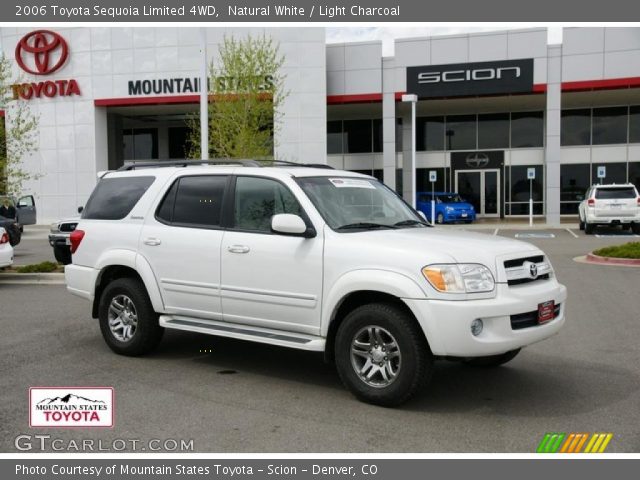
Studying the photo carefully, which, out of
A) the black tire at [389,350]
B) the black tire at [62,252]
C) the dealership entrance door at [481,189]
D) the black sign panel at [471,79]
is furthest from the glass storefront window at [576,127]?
the black tire at [389,350]

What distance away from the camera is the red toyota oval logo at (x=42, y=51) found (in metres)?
34.5

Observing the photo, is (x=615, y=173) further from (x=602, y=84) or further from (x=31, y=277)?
(x=31, y=277)

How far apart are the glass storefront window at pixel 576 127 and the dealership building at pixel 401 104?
0.07 m

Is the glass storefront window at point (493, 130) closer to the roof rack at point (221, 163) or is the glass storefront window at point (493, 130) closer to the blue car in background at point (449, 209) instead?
the blue car in background at point (449, 209)

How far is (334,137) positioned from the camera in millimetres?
38156

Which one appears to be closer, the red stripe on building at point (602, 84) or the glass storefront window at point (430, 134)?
the red stripe on building at point (602, 84)

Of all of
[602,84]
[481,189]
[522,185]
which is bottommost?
[481,189]

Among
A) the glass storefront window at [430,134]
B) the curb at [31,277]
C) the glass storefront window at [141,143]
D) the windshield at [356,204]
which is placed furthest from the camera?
the glass storefront window at [141,143]

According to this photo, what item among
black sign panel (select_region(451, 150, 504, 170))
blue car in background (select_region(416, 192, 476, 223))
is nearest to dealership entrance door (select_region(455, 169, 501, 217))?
black sign panel (select_region(451, 150, 504, 170))

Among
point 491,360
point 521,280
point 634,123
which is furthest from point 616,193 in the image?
A: point 521,280

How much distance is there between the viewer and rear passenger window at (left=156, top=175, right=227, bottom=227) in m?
6.57

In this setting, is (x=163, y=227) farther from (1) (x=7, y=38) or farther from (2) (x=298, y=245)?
(1) (x=7, y=38)

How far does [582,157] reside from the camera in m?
34.5

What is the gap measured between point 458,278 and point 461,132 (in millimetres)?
32619
